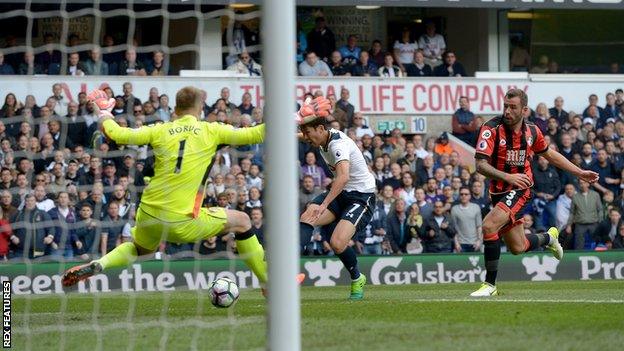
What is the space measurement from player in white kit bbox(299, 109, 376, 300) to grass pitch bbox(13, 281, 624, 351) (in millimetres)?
528

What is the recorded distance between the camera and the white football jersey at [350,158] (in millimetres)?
13695

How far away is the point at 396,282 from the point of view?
20.9m

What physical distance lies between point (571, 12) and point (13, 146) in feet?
55.1

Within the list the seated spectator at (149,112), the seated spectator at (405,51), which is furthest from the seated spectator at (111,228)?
the seated spectator at (405,51)

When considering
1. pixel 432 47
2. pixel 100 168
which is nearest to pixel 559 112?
pixel 432 47

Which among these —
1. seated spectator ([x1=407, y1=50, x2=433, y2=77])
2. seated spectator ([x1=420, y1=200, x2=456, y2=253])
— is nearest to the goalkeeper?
seated spectator ([x1=420, y1=200, x2=456, y2=253])

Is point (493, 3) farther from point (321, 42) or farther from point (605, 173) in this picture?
point (605, 173)

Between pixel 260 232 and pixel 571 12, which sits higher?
pixel 571 12

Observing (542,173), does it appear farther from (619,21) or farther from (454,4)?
(619,21)

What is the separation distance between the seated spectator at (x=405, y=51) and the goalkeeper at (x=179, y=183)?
1547cm

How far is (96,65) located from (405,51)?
8.16m

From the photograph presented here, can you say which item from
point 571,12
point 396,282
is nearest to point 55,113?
point 396,282

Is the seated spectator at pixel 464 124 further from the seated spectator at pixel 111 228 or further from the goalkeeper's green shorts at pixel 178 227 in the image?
the goalkeeper's green shorts at pixel 178 227

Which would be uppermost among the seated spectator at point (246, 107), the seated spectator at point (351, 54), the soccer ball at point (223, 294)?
the seated spectator at point (351, 54)
